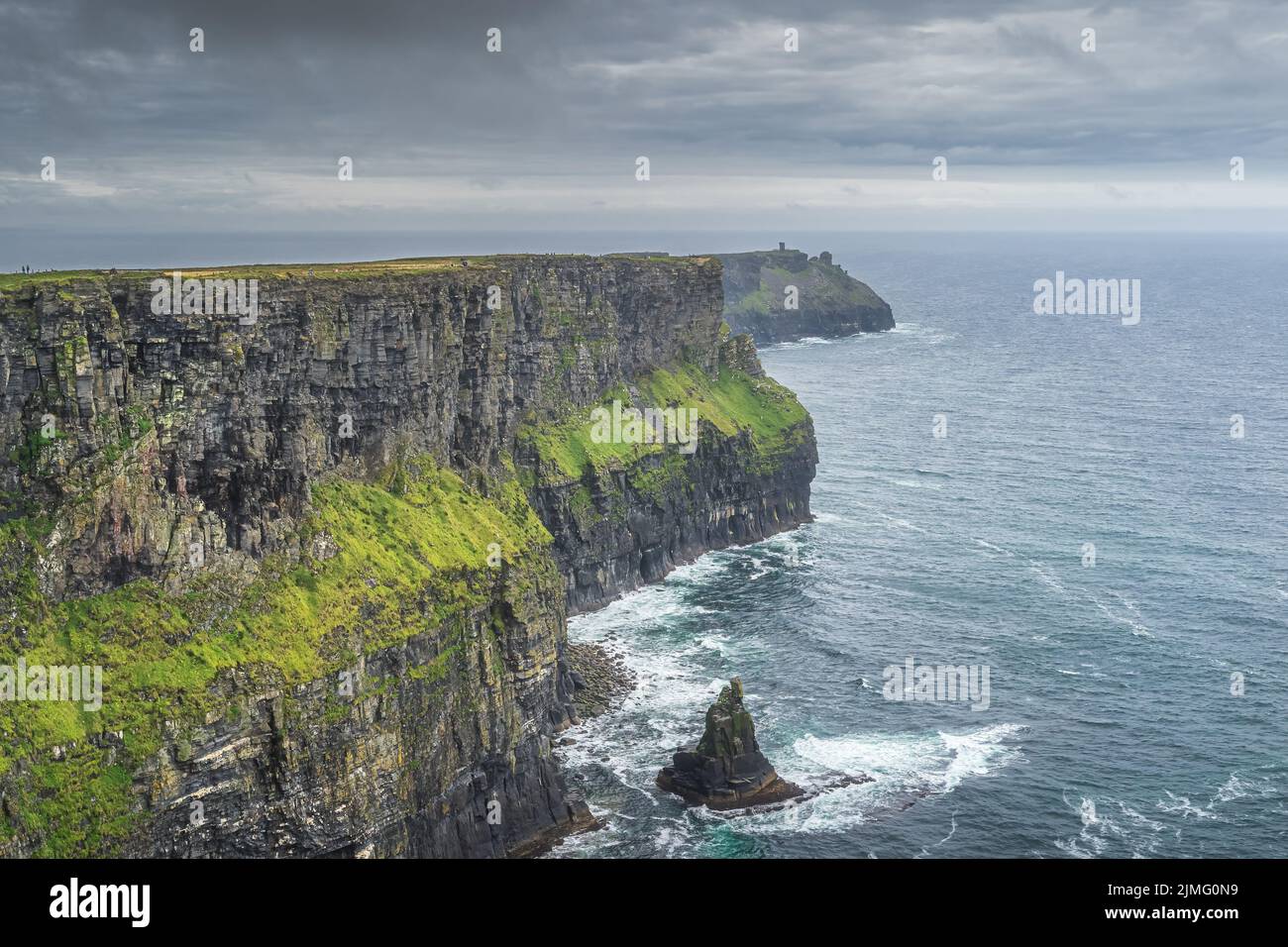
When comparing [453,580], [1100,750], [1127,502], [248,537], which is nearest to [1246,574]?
[1127,502]

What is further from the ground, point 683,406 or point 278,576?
point 683,406
